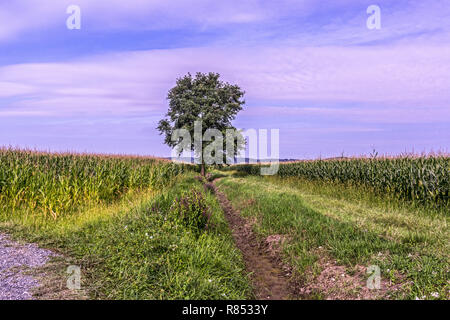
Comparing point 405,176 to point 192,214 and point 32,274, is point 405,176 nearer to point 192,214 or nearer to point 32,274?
point 192,214

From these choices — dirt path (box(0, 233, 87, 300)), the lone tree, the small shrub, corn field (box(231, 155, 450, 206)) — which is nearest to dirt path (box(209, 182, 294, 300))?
the small shrub

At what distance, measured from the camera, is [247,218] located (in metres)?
12.8

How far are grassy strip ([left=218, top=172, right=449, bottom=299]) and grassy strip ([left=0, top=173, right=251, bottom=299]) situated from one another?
6.26ft

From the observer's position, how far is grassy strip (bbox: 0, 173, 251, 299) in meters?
5.50

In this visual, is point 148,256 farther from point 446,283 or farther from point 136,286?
point 446,283

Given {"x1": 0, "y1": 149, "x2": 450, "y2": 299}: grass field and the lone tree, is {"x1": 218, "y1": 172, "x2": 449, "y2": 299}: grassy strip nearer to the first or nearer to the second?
{"x1": 0, "y1": 149, "x2": 450, "y2": 299}: grass field

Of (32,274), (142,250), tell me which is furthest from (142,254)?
(32,274)

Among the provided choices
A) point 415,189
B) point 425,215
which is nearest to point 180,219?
point 425,215

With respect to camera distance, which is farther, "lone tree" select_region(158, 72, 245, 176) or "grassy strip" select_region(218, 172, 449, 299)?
"lone tree" select_region(158, 72, 245, 176)

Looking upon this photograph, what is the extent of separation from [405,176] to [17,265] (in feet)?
48.8

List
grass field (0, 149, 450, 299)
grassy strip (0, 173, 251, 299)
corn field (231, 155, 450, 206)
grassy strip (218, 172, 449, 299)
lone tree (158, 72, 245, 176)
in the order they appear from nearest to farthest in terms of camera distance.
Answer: grassy strip (0, 173, 251, 299)
grass field (0, 149, 450, 299)
grassy strip (218, 172, 449, 299)
corn field (231, 155, 450, 206)
lone tree (158, 72, 245, 176)

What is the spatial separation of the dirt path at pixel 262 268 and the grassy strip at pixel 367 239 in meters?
0.39

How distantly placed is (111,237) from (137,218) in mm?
1317

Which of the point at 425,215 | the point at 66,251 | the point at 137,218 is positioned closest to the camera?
the point at 66,251
